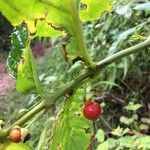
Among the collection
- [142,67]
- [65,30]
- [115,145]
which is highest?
[65,30]

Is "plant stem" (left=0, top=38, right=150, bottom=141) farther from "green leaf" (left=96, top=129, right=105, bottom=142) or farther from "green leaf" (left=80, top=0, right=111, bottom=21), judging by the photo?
"green leaf" (left=96, top=129, right=105, bottom=142)

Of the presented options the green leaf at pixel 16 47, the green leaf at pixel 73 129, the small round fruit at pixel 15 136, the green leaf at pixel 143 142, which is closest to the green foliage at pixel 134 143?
the green leaf at pixel 143 142

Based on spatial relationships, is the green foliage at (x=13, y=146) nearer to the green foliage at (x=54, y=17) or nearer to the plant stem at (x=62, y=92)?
the plant stem at (x=62, y=92)

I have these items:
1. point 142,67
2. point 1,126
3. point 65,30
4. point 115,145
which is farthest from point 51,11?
point 142,67

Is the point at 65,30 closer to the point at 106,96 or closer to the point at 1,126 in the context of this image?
the point at 1,126

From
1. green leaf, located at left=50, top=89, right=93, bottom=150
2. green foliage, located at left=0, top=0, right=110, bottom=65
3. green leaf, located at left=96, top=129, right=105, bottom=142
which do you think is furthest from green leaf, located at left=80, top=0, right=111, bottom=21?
green leaf, located at left=96, top=129, right=105, bottom=142

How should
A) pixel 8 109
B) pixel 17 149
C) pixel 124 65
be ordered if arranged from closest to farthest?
pixel 17 149, pixel 124 65, pixel 8 109

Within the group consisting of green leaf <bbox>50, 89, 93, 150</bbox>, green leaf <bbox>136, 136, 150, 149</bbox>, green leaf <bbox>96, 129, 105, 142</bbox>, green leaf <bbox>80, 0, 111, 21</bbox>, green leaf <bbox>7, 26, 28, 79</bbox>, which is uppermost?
green leaf <bbox>80, 0, 111, 21</bbox>
